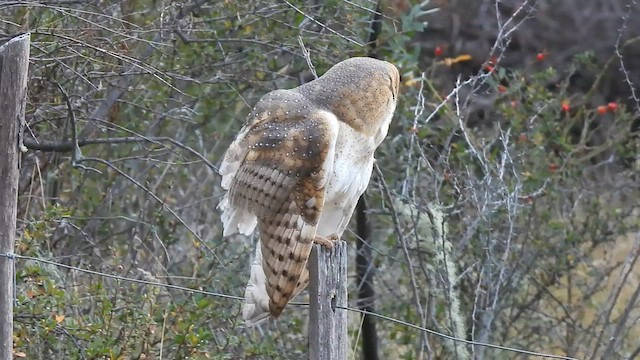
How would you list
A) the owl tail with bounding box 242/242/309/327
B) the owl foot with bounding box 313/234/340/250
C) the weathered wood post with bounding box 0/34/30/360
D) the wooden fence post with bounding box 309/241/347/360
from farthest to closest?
the owl tail with bounding box 242/242/309/327 < the owl foot with bounding box 313/234/340/250 < the wooden fence post with bounding box 309/241/347/360 < the weathered wood post with bounding box 0/34/30/360

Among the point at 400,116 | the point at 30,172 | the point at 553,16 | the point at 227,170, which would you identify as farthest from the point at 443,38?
the point at 227,170

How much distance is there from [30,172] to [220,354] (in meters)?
1.56

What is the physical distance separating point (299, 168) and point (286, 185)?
71mm

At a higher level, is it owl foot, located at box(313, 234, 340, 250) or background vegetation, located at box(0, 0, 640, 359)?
owl foot, located at box(313, 234, 340, 250)

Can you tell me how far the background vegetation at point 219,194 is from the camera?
463cm

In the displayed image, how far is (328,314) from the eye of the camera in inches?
129

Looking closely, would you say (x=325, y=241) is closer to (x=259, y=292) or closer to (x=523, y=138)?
(x=259, y=292)

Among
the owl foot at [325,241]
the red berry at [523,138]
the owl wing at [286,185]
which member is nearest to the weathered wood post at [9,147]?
the owl wing at [286,185]

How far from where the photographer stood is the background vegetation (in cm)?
463

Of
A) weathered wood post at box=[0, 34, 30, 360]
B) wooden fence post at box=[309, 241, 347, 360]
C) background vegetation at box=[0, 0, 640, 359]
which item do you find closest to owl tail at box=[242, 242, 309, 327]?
wooden fence post at box=[309, 241, 347, 360]

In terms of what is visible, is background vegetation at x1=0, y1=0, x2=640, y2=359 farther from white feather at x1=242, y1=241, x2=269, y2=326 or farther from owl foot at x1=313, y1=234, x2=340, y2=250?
owl foot at x1=313, y1=234, x2=340, y2=250

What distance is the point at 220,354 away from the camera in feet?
15.5

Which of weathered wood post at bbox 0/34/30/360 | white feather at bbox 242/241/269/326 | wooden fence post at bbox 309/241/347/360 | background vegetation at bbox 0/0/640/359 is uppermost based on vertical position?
weathered wood post at bbox 0/34/30/360

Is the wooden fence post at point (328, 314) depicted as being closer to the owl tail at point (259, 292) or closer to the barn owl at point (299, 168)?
the barn owl at point (299, 168)
